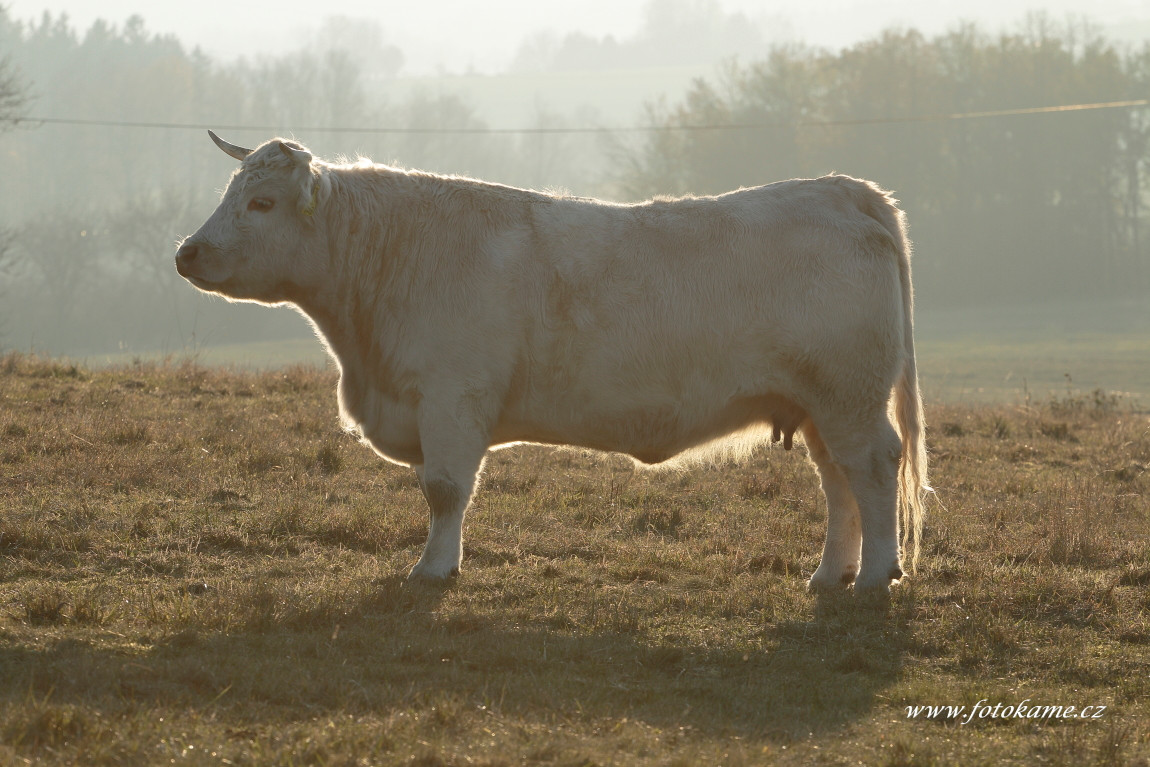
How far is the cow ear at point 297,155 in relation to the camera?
611 centimetres

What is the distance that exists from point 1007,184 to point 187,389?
52588 millimetres

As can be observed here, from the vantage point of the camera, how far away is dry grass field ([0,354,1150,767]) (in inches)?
153

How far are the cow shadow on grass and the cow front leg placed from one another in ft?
1.33

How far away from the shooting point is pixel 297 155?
6117 millimetres

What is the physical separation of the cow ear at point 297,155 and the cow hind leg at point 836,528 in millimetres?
3253

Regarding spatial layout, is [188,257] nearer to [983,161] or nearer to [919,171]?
[919,171]

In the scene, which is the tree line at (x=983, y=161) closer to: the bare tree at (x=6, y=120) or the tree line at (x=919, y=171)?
the tree line at (x=919, y=171)

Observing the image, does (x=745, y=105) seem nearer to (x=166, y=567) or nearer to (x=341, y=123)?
(x=341, y=123)

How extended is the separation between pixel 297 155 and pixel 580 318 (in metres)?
1.81

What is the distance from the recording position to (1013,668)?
5012 mm

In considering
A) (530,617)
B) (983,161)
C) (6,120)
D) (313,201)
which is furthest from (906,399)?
(983,161)

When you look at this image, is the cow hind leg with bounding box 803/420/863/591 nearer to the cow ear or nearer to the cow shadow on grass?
the cow shadow on grass

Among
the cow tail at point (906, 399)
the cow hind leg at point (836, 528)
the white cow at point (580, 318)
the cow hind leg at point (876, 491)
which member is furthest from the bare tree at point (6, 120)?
the cow hind leg at point (876, 491)

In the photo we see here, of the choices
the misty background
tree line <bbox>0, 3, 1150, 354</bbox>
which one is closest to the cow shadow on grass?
the misty background
